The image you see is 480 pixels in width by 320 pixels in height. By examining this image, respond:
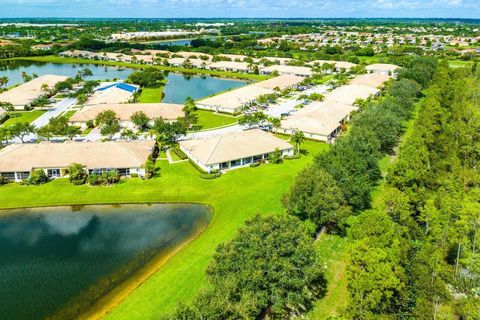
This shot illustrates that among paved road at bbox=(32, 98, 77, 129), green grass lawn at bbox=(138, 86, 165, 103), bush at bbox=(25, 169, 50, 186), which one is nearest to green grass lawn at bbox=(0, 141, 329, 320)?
bush at bbox=(25, 169, 50, 186)

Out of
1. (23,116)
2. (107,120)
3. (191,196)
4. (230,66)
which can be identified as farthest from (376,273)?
(230,66)

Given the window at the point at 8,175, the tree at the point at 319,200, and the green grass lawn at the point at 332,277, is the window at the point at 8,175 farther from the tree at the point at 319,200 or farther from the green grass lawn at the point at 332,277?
the green grass lawn at the point at 332,277

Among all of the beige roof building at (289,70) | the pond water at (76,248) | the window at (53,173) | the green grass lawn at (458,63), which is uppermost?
the green grass lawn at (458,63)

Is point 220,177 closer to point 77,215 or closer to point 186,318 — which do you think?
point 77,215

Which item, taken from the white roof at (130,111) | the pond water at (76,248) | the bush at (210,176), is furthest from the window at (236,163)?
the white roof at (130,111)

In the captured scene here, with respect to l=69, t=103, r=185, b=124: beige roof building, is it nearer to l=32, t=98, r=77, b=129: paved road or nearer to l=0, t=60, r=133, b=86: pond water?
l=32, t=98, r=77, b=129: paved road

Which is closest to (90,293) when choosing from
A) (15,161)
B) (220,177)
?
(220,177)

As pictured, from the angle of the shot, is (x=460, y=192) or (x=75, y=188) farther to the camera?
(x=75, y=188)
